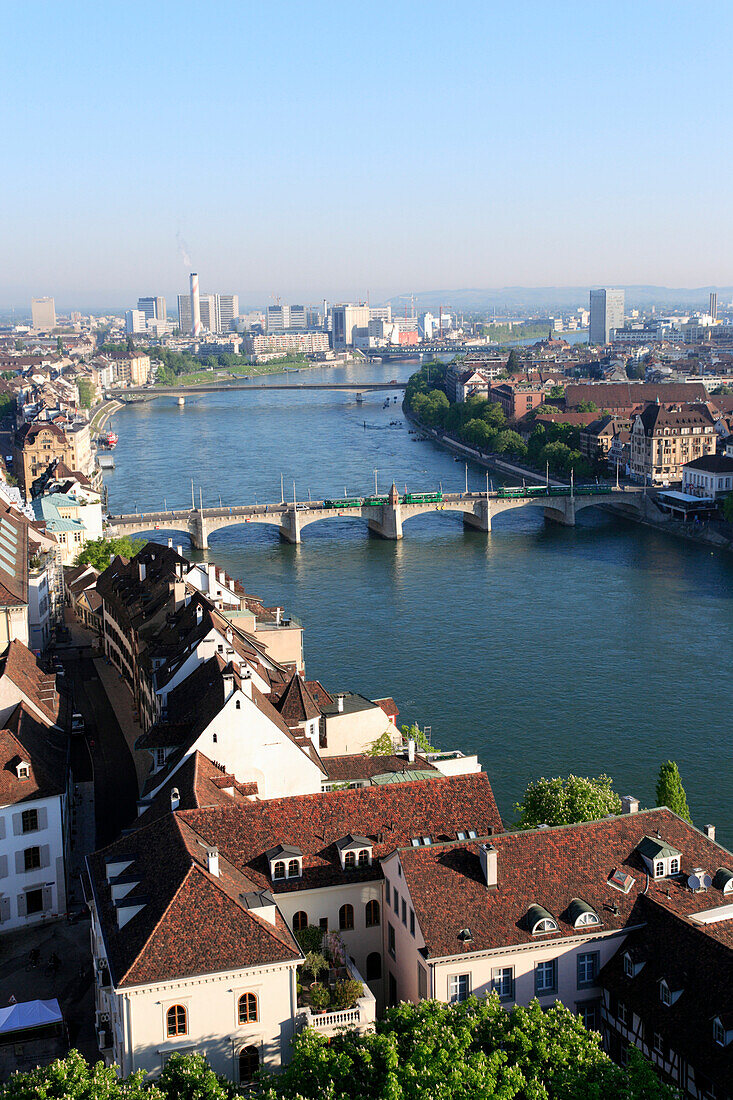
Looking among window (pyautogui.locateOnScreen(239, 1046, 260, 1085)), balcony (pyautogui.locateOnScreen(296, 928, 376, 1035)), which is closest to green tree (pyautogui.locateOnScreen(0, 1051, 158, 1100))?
window (pyautogui.locateOnScreen(239, 1046, 260, 1085))

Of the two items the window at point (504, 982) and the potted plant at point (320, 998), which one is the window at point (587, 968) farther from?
the potted plant at point (320, 998)

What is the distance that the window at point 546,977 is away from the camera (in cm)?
1667

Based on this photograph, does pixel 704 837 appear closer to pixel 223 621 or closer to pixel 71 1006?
pixel 71 1006

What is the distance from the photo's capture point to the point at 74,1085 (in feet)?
43.2

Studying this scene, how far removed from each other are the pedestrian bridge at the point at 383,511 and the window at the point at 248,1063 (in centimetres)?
4471

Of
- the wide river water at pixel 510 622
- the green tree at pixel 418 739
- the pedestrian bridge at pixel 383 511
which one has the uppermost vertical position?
the green tree at pixel 418 739

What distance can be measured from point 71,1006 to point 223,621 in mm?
11570

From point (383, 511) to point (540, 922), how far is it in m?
48.3

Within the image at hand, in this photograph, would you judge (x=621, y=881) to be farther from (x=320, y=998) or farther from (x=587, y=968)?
(x=320, y=998)

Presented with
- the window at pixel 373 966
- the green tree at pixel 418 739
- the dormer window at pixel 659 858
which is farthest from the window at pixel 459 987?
the green tree at pixel 418 739

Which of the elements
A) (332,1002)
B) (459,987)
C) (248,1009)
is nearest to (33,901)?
(248,1009)

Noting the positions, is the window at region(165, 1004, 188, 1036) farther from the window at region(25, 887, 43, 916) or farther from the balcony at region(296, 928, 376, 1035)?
the window at region(25, 887, 43, 916)

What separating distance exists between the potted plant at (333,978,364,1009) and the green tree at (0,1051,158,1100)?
2.99m

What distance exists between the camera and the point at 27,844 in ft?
70.6
